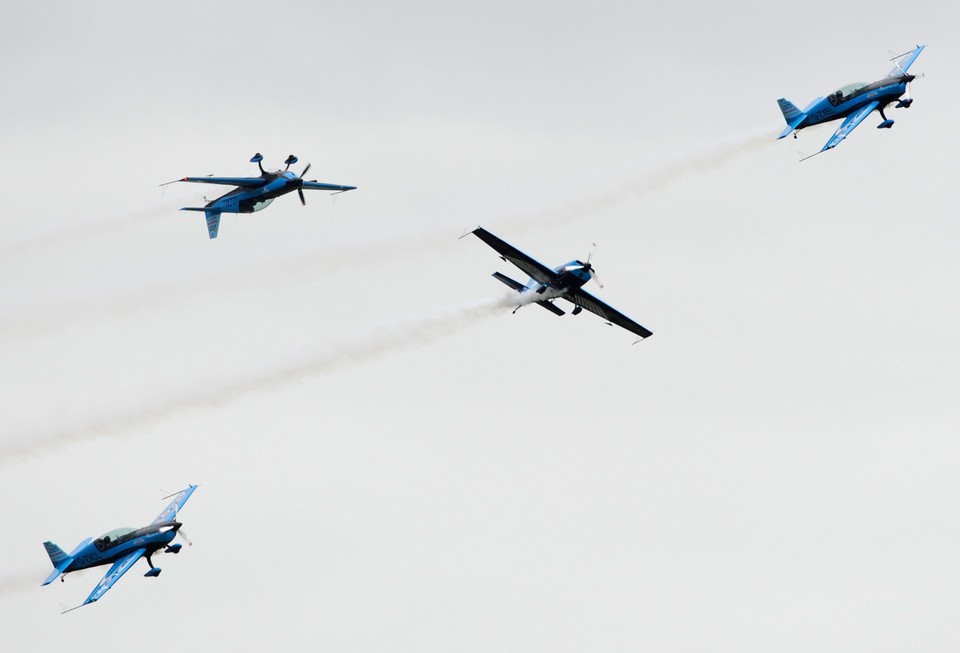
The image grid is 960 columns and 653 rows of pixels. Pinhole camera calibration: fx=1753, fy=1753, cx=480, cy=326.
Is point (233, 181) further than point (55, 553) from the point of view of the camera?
Yes

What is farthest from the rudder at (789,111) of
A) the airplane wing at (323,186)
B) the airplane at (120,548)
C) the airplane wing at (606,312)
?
the airplane at (120,548)

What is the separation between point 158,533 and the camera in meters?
94.8

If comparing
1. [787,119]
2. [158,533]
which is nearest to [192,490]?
[158,533]

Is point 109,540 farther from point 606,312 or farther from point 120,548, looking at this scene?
point 606,312

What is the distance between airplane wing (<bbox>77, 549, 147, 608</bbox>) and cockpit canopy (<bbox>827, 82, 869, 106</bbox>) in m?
45.3

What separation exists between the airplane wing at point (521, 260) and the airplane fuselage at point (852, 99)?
1852 centimetres

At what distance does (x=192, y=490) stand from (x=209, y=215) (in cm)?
1624

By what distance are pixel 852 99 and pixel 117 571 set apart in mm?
47692

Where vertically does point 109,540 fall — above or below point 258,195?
below

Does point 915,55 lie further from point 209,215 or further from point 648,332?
point 209,215

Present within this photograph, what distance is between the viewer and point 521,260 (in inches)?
3511

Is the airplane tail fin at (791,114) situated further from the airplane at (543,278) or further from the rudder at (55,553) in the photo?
the rudder at (55,553)

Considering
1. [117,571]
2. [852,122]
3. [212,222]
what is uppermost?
[852,122]

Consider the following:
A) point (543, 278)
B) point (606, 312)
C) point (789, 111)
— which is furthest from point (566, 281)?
point (789, 111)
